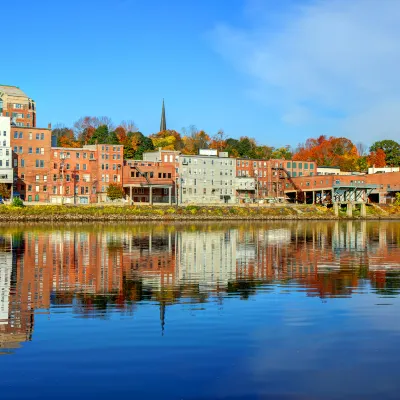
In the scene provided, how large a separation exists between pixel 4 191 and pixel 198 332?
94344mm

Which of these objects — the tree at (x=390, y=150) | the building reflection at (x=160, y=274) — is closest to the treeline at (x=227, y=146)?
the tree at (x=390, y=150)

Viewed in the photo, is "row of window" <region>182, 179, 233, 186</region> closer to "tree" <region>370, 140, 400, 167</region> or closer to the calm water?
"tree" <region>370, 140, 400, 167</region>

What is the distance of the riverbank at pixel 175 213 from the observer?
3735 inches

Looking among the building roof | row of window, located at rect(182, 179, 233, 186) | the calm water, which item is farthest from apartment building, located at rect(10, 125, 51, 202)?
the calm water

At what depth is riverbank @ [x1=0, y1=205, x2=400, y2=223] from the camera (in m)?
94.9

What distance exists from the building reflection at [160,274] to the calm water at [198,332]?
0.10 metres

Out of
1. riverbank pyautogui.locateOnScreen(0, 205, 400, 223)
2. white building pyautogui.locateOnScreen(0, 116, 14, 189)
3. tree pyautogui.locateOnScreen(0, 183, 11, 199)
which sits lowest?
riverbank pyautogui.locateOnScreen(0, 205, 400, 223)

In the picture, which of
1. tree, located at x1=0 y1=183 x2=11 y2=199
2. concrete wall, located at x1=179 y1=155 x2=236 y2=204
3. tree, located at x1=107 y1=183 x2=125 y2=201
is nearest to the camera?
tree, located at x1=0 y1=183 x2=11 y2=199

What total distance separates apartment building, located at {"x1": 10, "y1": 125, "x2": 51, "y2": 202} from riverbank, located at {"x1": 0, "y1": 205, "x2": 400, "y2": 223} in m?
12.8

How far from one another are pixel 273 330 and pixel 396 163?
168m

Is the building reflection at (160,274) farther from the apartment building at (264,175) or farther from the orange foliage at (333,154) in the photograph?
the orange foliage at (333,154)

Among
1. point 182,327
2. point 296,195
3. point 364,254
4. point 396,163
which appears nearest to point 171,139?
point 296,195

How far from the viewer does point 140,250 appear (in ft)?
144

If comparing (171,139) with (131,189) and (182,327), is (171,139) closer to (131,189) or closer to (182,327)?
(131,189)
